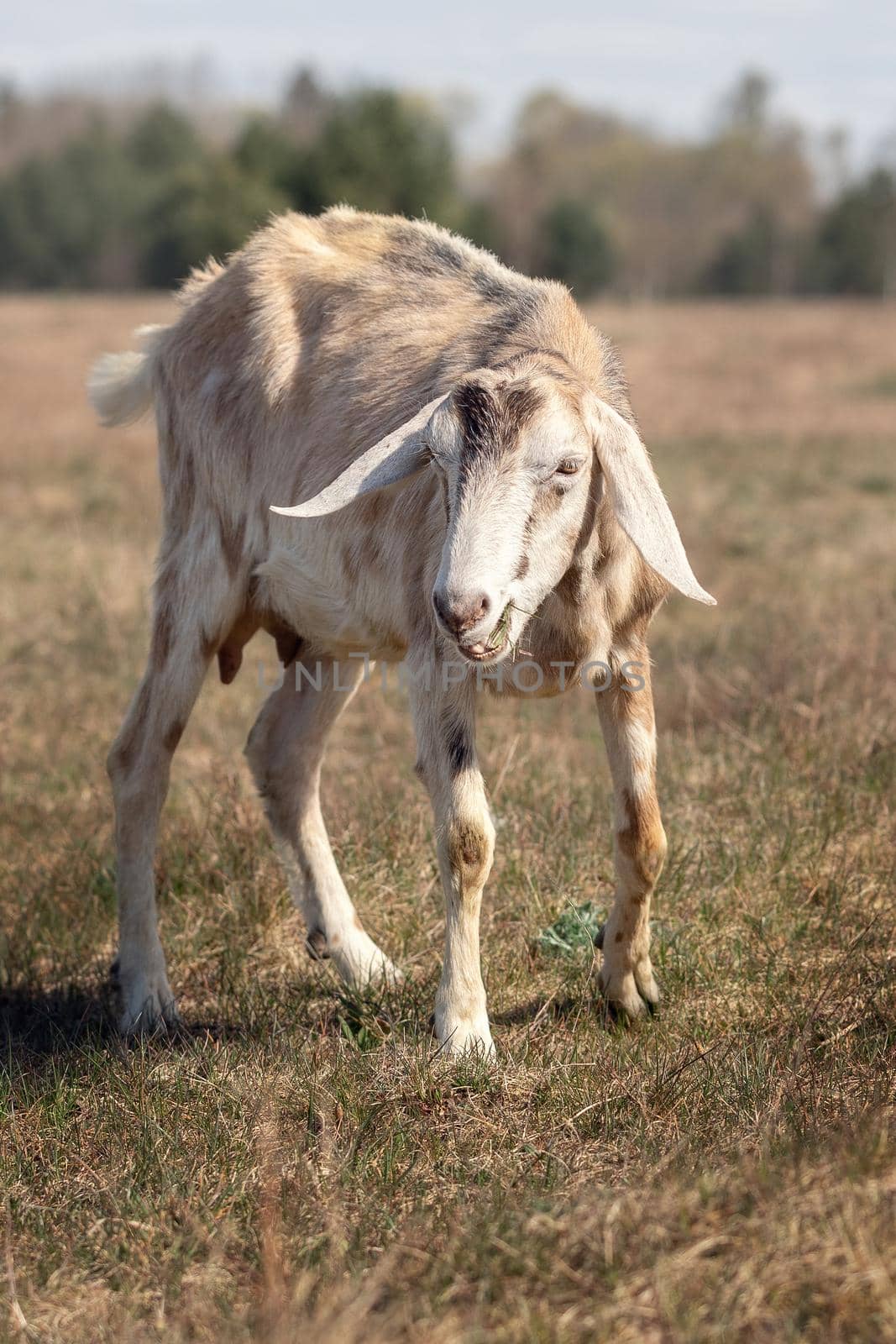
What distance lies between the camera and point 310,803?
5047 mm

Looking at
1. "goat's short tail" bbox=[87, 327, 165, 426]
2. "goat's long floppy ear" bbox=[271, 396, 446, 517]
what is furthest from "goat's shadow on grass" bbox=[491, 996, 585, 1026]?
"goat's short tail" bbox=[87, 327, 165, 426]

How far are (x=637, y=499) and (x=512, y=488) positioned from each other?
340 millimetres

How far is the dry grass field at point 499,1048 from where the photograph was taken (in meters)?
2.59

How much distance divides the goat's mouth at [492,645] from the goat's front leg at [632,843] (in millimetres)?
669

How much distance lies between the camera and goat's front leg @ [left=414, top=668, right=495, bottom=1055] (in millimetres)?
3832

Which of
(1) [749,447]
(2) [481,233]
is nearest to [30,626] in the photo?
(1) [749,447]

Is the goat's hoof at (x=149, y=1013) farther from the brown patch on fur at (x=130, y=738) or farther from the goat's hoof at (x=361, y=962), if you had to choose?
the brown patch on fur at (x=130, y=738)

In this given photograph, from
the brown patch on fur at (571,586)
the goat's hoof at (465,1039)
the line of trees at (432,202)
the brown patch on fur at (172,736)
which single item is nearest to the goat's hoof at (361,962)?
the goat's hoof at (465,1039)

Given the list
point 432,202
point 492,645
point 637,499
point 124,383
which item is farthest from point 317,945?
point 432,202

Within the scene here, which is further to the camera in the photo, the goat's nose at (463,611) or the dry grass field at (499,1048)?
the goat's nose at (463,611)

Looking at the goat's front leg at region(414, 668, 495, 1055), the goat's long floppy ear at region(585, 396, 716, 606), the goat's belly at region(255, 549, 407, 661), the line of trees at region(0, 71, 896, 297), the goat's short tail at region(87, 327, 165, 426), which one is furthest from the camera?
the line of trees at region(0, 71, 896, 297)

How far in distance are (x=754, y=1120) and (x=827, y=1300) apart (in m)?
0.80

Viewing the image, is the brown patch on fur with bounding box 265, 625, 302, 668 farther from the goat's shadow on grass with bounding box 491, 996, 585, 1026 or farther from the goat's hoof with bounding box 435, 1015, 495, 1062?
the goat's hoof with bounding box 435, 1015, 495, 1062

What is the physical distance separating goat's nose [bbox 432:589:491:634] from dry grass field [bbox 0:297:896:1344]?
114 centimetres
